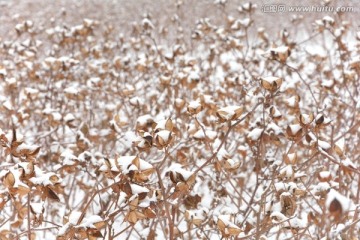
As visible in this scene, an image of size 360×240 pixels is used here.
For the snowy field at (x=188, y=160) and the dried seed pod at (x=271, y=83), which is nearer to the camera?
the snowy field at (x=188, y=160)

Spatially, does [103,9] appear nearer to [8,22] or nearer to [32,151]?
[8,22]

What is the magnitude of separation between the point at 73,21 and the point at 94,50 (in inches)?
161

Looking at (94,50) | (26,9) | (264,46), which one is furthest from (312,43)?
(26,9)

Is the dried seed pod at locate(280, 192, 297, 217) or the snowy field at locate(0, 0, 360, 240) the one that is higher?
the snowy field at locate(0, 0, 360, 240)

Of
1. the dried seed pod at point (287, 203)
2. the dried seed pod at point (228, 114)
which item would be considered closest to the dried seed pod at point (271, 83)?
the dried seed pod at point (228, 114)

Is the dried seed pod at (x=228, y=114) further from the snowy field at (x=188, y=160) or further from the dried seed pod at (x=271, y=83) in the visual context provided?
the dried seed pod at (x=271, y=83)

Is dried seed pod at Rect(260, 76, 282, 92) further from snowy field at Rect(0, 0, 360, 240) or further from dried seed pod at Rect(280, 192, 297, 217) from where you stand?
dried seed pod at Rect(280, 192, 297, 217)

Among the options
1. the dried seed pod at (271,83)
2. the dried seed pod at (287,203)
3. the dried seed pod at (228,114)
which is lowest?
the dried seed pod at (287,203)

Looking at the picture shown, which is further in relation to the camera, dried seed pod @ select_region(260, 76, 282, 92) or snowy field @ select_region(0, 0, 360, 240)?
dried seed pod @ select_region(260, 76, 282, 92)

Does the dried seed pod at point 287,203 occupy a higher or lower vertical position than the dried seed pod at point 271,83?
lower

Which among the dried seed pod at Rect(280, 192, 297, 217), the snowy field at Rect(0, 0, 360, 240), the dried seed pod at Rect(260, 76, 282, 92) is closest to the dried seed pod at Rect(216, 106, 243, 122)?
the snowy field at Rect(0, 0, 360, 240)

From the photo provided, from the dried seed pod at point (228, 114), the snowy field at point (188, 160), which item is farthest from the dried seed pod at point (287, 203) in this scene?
the dried seed pod at point (228, 114)

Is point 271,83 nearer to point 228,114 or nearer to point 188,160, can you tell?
point 228,114

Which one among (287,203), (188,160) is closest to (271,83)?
(287,203)
